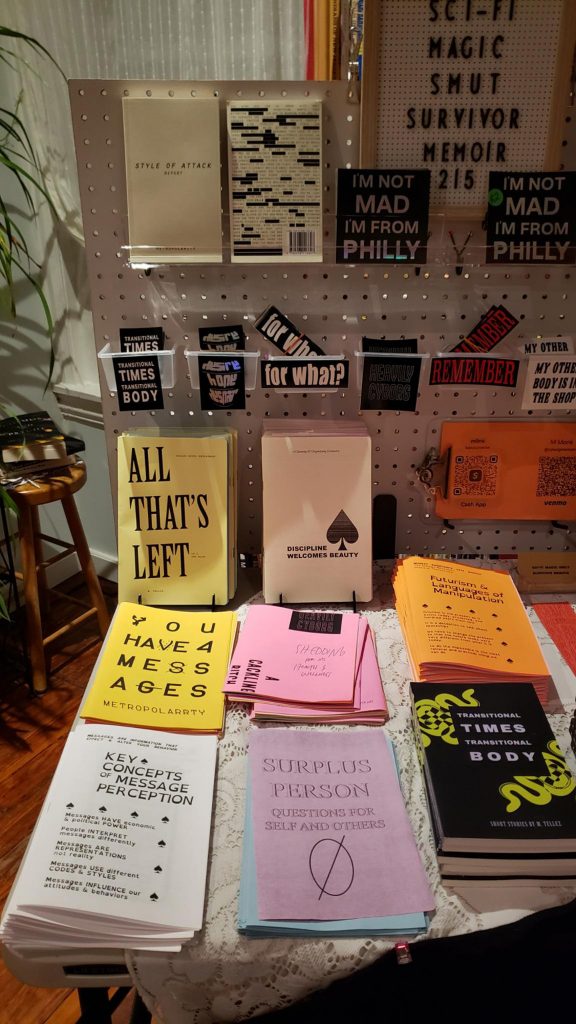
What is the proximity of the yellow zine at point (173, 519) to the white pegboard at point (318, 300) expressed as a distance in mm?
88

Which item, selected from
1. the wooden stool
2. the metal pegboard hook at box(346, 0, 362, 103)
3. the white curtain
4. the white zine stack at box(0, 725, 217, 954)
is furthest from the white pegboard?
the white curtain

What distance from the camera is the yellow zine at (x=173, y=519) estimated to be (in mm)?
1186

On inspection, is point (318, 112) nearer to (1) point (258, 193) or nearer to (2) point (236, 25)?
(1) point (258, 193)

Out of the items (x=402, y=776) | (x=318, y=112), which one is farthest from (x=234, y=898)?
(x=318, y=112)

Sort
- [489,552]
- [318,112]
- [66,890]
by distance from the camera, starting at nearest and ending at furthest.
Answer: [66,890] → [318,112] → [489,552]

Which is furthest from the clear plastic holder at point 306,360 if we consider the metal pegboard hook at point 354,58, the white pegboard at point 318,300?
the metal pegboard hook at point 354,58

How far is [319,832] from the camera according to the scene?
82 cm

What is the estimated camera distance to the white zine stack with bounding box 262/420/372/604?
118cm

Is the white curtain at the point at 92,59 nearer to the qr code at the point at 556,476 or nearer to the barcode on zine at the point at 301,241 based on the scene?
the barcode on zine at the point at 301,241

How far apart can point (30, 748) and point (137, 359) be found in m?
1.42

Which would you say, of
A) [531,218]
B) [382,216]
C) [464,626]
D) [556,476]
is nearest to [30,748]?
[464,626]

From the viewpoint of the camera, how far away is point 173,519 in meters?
1.21

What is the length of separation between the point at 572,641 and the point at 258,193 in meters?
0.89

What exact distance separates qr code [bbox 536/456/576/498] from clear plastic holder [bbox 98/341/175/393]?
0.69m
